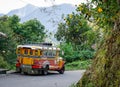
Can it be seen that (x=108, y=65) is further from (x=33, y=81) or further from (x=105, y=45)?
(x=33, y=81)

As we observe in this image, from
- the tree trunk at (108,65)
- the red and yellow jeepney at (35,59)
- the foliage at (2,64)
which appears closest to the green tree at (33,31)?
the foliage at (2,64)

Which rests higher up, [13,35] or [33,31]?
[33,31]

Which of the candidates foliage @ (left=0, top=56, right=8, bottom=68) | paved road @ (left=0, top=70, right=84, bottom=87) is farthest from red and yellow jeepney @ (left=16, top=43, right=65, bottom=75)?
paved road @ (left=0, top=70, right=84, bottom=87)

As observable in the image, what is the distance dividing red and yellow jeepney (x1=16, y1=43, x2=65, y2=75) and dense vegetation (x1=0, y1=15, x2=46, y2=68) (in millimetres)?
2111

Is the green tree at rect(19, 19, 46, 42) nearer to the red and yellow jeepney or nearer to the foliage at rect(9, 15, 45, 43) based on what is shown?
the foliage at rect(9, 15, 45, 43)

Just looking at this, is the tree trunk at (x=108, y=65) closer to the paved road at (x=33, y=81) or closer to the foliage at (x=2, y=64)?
the paved road at (x=33, y=81)

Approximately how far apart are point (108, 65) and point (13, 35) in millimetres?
30925

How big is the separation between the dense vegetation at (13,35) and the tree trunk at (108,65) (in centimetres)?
2271

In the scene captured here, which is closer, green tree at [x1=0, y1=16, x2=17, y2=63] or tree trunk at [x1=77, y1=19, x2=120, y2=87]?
tree trunk at [x1=77, y1=19, x2=120, y2=87]

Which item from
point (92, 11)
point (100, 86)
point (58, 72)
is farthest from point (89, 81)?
point (58, 72)

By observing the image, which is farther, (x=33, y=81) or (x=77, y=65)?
(x=77, y=65)

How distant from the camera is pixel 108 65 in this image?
21.1 feet

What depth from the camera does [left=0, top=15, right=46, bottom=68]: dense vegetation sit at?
1270 inches

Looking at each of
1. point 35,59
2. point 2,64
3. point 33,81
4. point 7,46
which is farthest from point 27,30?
point 33,81
